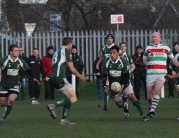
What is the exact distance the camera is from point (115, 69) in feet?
50.9

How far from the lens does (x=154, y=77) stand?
52.2ft

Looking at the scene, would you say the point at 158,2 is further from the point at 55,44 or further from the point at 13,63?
the point at 13,63

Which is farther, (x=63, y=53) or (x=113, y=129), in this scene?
(x=63, y=53)

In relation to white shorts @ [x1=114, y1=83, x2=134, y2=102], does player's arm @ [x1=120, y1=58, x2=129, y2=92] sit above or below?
above

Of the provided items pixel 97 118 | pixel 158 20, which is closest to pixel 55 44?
pixel 158 20

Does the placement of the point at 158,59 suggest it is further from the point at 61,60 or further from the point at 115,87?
the point at 61,60

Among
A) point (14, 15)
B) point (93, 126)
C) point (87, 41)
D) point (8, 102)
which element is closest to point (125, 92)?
point (93, 126)

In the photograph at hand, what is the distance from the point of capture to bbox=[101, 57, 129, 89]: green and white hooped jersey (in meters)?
15.4

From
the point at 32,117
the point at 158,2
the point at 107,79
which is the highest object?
the point at 158,2

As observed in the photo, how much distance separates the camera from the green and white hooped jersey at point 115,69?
1542 centimetres

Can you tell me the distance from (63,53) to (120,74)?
175 cm

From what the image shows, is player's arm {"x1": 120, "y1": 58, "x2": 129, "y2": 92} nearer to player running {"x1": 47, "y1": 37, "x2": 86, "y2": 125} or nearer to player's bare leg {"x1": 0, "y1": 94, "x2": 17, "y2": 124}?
player running {"x1": 47, "y1": 37, "x2": 86, "y2": 125}

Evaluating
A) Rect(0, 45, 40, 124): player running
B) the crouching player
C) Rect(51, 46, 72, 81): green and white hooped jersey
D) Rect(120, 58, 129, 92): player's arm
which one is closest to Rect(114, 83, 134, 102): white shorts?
the crouching player

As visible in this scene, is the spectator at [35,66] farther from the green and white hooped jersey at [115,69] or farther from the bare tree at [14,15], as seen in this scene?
the bare tree at [14,15]
